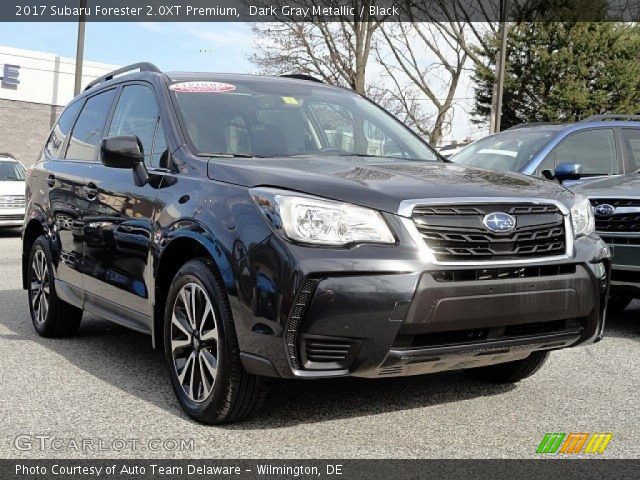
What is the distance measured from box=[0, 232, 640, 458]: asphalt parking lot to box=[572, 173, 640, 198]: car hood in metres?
1.31

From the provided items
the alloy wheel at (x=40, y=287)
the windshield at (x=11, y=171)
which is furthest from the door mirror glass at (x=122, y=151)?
the windshield at (x=11, y=171)

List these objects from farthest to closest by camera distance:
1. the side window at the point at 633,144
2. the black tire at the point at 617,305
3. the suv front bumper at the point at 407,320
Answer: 1. the side window at the point at 633,144
2. the black tire at the point at 617,305
3. the suv front bumper at the point at 407,320

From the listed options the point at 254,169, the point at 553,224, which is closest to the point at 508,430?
the point at 553,224

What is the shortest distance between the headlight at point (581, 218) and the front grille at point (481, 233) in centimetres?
23

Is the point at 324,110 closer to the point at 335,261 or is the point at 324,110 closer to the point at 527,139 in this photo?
the point at 335,261

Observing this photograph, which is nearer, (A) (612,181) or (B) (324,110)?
(B) (324,110)

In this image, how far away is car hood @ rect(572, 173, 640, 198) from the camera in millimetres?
6211

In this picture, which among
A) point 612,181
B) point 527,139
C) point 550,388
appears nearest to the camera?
point 550,388

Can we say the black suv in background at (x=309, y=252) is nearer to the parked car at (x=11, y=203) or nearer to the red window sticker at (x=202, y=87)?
the red window sticker at (x=202, y=87)

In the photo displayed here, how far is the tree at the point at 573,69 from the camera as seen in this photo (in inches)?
1145

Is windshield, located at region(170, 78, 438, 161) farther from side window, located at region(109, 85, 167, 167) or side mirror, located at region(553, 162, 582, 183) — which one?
side mirror, located at region(553, 162, 582, 183)

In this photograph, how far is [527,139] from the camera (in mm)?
7918

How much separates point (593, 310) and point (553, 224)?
1.59ft

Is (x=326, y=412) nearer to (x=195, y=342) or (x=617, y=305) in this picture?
(x=195, y=342)
